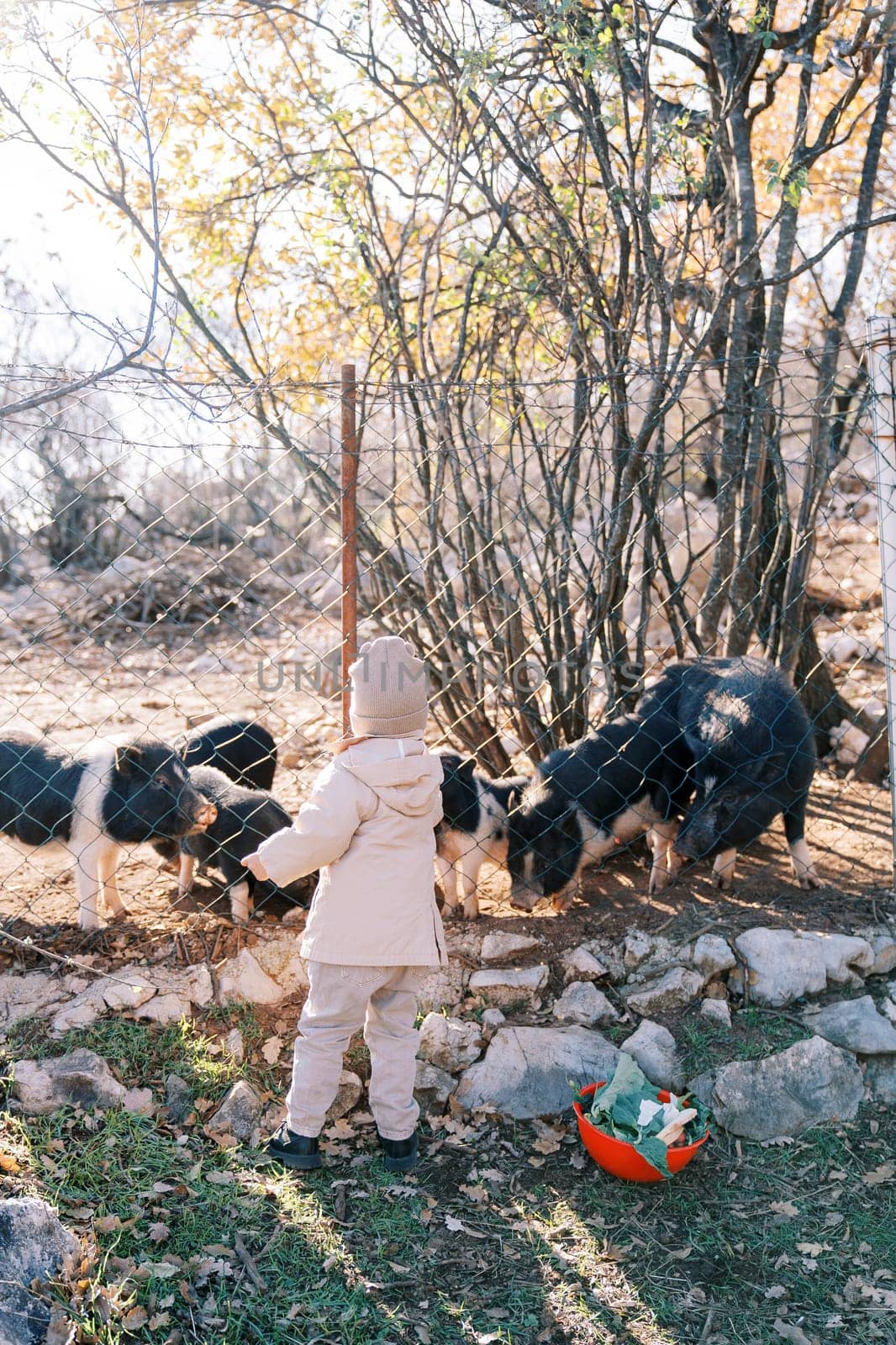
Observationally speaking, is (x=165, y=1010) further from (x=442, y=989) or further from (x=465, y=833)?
(x=465, y=833)

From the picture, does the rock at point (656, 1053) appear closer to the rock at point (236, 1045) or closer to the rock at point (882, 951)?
the rock at point (882, 951)

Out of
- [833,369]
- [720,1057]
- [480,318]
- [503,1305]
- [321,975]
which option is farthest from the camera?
[480,318]

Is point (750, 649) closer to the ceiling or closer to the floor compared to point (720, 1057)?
closer to the ceiling

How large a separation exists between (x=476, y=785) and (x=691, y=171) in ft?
10.5

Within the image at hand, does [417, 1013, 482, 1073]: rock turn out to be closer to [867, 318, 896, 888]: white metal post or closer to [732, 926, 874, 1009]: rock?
[732, 926, 874, 1009]: rock

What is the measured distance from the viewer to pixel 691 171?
518 cm

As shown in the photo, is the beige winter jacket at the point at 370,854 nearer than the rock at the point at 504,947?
Yes

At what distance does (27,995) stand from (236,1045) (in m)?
0.77

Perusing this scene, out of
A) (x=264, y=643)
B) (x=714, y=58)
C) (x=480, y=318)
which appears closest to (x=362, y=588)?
(x=480, y=318)

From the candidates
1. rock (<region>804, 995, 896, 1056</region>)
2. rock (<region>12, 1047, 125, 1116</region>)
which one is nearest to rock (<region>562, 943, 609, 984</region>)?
rock (<region>804, 995, 896, 1056</region>)

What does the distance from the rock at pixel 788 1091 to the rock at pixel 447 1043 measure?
849 millimetres

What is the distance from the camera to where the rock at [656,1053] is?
12.1 feet

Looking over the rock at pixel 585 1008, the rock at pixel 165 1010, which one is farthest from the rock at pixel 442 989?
the rock at pixel 165 1010

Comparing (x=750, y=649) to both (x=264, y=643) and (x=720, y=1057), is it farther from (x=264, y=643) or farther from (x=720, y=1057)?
(x=264, y=643)
